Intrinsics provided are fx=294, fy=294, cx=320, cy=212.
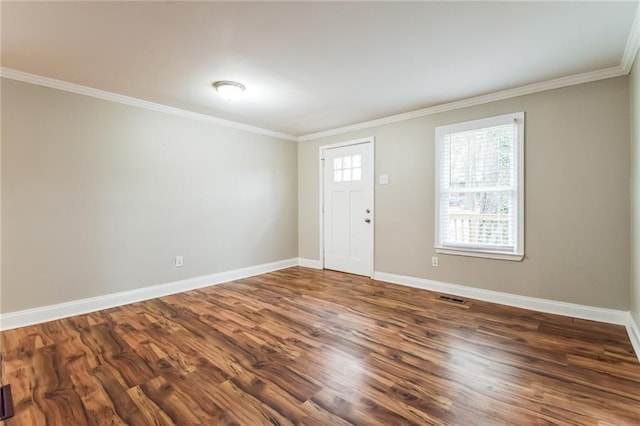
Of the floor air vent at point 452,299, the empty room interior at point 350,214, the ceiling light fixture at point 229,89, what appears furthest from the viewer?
the floor air vent at point 452,299

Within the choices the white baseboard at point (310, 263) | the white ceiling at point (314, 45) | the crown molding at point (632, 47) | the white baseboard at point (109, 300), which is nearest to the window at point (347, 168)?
the white ceiling at point (314, 45)

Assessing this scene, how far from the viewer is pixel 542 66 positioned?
268 centimetres

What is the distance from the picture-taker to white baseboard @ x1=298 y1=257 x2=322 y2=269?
17.1ft

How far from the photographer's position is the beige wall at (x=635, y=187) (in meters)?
2.36

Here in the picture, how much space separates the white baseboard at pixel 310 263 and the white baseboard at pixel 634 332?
3.76 m

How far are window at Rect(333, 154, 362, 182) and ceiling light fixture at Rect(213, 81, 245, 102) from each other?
2.11 metres

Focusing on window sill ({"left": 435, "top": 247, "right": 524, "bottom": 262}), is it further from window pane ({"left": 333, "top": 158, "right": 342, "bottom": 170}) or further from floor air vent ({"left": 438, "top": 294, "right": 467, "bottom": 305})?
window pane ({"left": 333, "top": 158, "right": 342, "bottom": 170})

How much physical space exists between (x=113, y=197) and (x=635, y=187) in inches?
199

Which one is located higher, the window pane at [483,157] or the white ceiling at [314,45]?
the white ceiling at [314,45]

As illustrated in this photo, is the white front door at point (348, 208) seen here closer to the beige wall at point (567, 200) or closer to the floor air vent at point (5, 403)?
the beige wall at point (567, 200)

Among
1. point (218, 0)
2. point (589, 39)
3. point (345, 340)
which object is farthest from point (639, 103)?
point (218, 0)

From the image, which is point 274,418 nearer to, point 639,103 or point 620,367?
point 620,367

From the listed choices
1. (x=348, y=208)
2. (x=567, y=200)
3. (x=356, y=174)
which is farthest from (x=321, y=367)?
(x=356, y=174)


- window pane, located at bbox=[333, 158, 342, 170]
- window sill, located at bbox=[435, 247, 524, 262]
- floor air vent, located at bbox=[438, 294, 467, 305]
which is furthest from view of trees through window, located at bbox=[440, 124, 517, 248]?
window pane, located at bbox=[333, 158, 342, 170]
